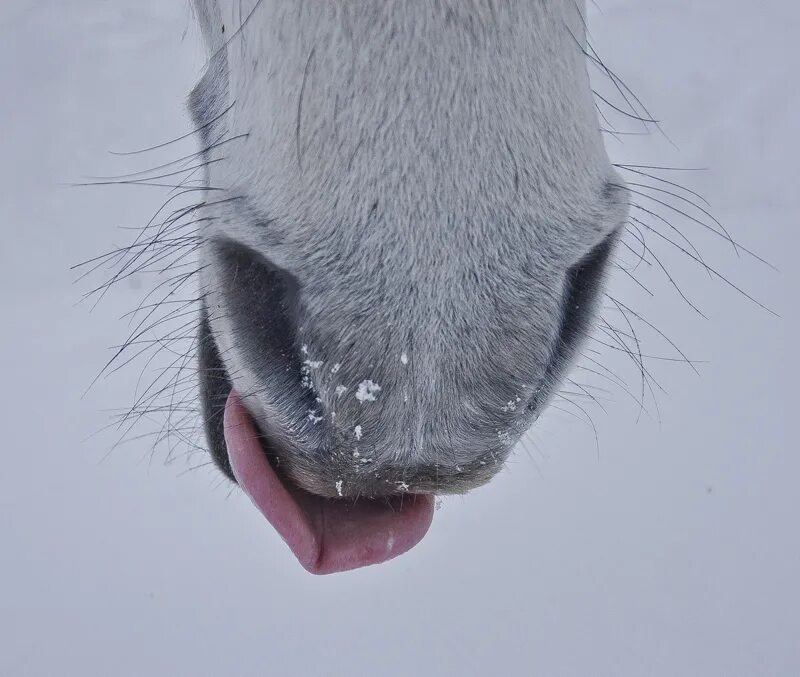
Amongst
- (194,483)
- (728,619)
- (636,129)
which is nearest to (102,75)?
(194,483)

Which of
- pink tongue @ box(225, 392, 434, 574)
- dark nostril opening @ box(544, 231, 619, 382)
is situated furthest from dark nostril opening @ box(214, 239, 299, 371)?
dark nostril opening @ box(544, 231, 619, 382)

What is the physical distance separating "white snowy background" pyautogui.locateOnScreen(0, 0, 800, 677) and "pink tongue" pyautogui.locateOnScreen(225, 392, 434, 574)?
2.89 ft

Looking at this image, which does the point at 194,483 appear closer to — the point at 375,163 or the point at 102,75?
the point at 375,163

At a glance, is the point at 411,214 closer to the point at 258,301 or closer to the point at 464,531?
the point at 258,301

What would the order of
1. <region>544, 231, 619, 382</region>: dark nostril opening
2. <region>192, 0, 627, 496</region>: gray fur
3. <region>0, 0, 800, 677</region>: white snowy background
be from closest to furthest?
<region>192, 0, 627, 496</region>: gray fur, <region>544, 231, 619, 382</region>: dark nostril opening, <region>0, 0, 800, 677</region>: white snowy background

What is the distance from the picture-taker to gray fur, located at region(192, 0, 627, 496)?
31.2 inches

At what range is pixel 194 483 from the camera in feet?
7.11

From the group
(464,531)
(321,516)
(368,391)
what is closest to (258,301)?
(368,391)

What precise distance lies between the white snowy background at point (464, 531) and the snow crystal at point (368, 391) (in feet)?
4.17

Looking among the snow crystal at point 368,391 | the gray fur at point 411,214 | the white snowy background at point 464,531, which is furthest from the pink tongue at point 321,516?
the white snowy background at point 464,531

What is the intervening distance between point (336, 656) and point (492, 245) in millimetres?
1422

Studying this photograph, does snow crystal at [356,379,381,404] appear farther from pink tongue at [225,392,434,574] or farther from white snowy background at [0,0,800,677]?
white snowy background at [0,0,800,677]

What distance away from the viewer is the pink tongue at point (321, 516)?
1022mm

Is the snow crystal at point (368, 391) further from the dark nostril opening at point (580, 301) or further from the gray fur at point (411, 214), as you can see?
the dark nostril opening at point (580, 301)
